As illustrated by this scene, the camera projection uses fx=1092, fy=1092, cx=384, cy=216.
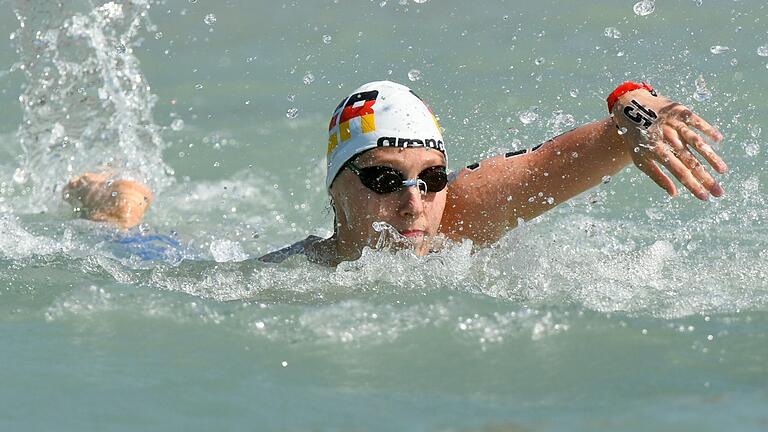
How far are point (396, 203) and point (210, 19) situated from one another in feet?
20.5

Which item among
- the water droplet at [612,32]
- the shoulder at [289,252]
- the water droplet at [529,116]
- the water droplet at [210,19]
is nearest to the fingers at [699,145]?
Result: the shoulder at [289,252]

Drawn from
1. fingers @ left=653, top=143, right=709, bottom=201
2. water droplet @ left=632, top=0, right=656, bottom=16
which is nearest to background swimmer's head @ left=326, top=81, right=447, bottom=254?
fingers @ left=653, top=143, right=709, bottom=201

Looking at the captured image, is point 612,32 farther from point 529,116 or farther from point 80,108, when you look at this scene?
point 80,108

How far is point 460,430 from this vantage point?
302 cm

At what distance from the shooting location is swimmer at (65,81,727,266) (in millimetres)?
4535

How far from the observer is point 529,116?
7750 millimetres

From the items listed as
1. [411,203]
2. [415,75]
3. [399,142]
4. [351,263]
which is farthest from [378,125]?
[415,75]

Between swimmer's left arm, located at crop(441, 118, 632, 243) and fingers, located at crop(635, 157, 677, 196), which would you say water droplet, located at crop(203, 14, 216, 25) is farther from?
fingers, located at crop(635, 157, 677, 196)

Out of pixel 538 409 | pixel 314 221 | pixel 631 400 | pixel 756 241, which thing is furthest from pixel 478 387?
pixel 314 221

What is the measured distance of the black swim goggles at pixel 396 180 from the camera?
4781 millimetres

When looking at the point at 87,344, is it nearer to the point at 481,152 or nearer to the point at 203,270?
the point at 203,270

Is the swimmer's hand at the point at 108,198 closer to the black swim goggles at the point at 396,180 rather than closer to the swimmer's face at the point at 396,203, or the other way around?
the swimmer's face at the point at 396,203

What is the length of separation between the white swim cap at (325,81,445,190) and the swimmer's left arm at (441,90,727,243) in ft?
1.05

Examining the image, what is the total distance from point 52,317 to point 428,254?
162 centimetres
